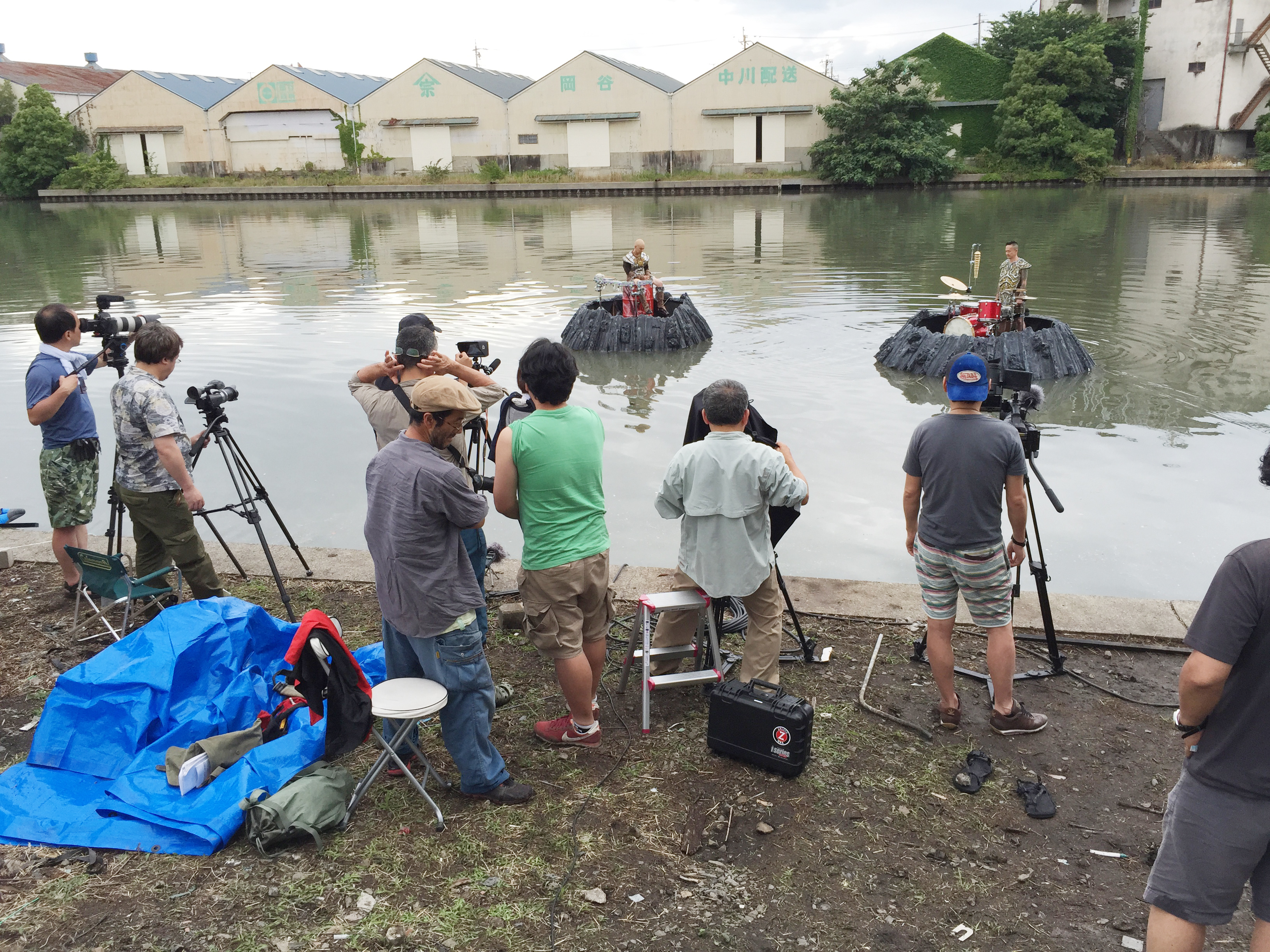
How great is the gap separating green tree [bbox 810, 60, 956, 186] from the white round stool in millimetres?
43345

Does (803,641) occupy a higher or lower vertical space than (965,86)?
lower

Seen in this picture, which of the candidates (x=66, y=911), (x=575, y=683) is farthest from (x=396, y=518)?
(x=66, y=911)

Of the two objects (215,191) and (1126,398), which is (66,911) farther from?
(215,191)

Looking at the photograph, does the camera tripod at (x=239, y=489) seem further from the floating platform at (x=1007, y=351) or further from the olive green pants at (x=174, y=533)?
the floating platform at (x=1007, y=351)

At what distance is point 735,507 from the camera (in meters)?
4.02

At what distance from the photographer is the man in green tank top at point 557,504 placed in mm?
3777

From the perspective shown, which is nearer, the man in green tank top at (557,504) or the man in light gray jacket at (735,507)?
the man in green tank top at (557,504)

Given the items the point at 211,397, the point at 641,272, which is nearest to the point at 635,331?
the point at 641,272

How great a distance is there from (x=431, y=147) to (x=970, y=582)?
50.4 m

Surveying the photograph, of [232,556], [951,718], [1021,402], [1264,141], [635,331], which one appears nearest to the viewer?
[951,718]

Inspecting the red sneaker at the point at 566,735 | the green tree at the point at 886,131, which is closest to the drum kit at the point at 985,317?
the red sneaker at the point at 566,735

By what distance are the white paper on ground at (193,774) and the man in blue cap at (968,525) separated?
3.02m

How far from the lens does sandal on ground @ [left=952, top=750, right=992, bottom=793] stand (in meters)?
3.75

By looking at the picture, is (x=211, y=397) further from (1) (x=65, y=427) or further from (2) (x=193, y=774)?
(2) (x=193, y=774)
